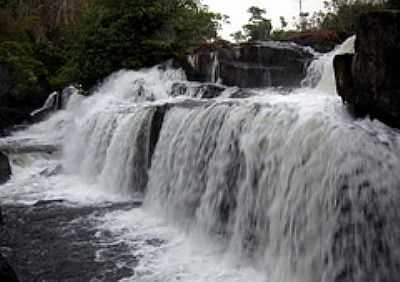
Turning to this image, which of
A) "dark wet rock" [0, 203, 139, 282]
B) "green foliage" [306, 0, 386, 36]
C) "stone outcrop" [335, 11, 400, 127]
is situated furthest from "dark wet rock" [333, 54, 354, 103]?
"green foliage" [306, 0, 386, 36]

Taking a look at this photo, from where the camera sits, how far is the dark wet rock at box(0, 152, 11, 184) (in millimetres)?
11281

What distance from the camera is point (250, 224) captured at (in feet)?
19.7

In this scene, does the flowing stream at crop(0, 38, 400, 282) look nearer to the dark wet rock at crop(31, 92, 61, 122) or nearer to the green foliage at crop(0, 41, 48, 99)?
the dark wet rock at crop(31, 92, 61, 122)

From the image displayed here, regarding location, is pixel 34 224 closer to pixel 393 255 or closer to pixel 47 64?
pixel 393 255

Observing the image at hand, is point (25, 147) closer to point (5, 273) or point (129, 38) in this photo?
point (129, 38)

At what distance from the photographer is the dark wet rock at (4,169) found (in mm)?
11281

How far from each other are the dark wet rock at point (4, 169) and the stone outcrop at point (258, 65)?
7.36 meters

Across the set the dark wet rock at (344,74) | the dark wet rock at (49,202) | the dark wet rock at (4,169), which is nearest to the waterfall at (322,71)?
the dark wet rock at (344,74)

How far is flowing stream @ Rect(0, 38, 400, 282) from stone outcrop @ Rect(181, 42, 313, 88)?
5.39m

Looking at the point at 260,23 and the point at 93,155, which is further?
the point at 260,23

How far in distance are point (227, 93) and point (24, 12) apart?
72.3 ft

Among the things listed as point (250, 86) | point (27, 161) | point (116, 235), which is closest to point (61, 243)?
point (116, 235)

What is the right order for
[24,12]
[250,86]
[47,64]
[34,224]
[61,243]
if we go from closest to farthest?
[61,243] → [34,224] → [250,86] → [47,64] → [24,12]

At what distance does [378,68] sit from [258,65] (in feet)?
33.7
